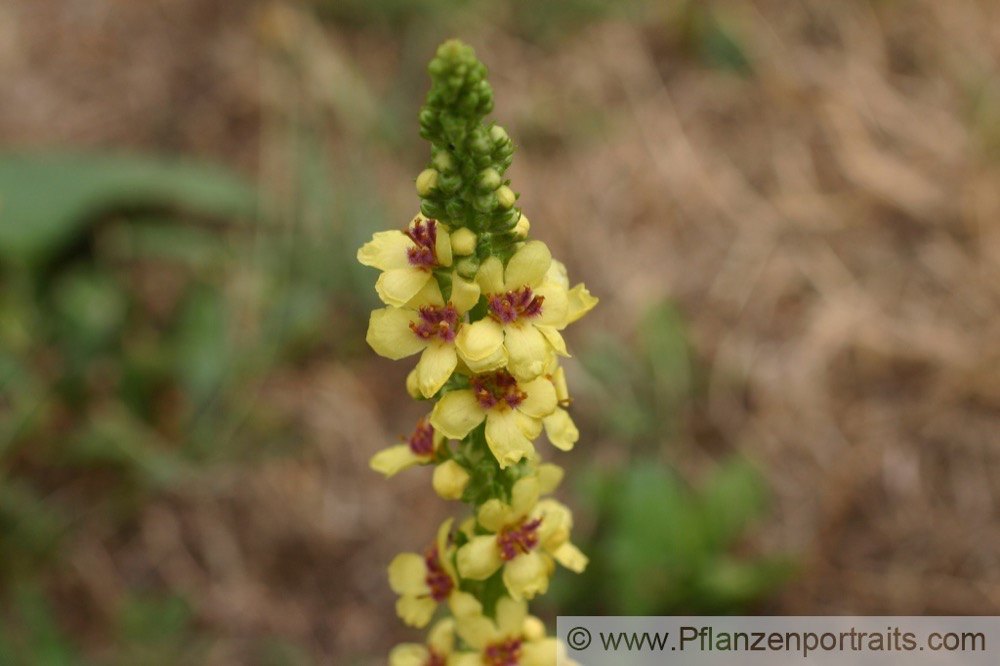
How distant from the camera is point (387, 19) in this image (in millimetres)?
6023

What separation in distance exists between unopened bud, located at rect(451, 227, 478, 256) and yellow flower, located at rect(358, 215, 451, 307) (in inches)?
0.5

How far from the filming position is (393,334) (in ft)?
6.27

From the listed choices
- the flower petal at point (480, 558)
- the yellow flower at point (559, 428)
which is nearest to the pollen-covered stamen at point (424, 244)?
the yellow flower at point (559, 428)

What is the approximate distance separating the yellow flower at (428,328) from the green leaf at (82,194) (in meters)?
3.33

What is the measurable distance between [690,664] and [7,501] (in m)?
2.77

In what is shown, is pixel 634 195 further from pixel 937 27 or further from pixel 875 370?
pixel 937 27

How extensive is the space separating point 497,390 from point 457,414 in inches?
3.7

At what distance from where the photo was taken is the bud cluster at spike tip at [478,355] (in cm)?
180

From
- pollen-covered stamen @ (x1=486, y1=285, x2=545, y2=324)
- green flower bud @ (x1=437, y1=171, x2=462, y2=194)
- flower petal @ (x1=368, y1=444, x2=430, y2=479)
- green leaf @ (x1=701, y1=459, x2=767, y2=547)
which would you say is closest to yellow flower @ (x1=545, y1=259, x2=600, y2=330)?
pollen-covered stamen @ (x1=486, y1=285, x2=545, y2=324)

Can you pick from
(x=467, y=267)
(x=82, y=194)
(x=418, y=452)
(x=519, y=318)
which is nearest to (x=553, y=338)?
(x=519, y=318)

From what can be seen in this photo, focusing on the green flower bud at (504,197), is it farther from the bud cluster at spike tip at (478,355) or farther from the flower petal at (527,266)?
the flower petal at (527,266)

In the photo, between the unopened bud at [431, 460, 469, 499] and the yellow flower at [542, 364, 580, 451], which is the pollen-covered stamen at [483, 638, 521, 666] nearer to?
the unopened bud at [431, 460, 469, 499]

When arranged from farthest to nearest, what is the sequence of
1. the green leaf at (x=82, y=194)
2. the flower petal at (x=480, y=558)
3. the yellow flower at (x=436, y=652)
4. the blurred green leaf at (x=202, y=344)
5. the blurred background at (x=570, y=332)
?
1. the green leaf at (x=82, y=194)
2. the blurred green leaf at (x=202, y=344)
3. the blurred background at (x=570, y=332)
4. the yellow flower at (x=436, y=652)
5. the flower petal at (x=480, y=558)

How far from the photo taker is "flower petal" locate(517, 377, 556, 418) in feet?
6.25
